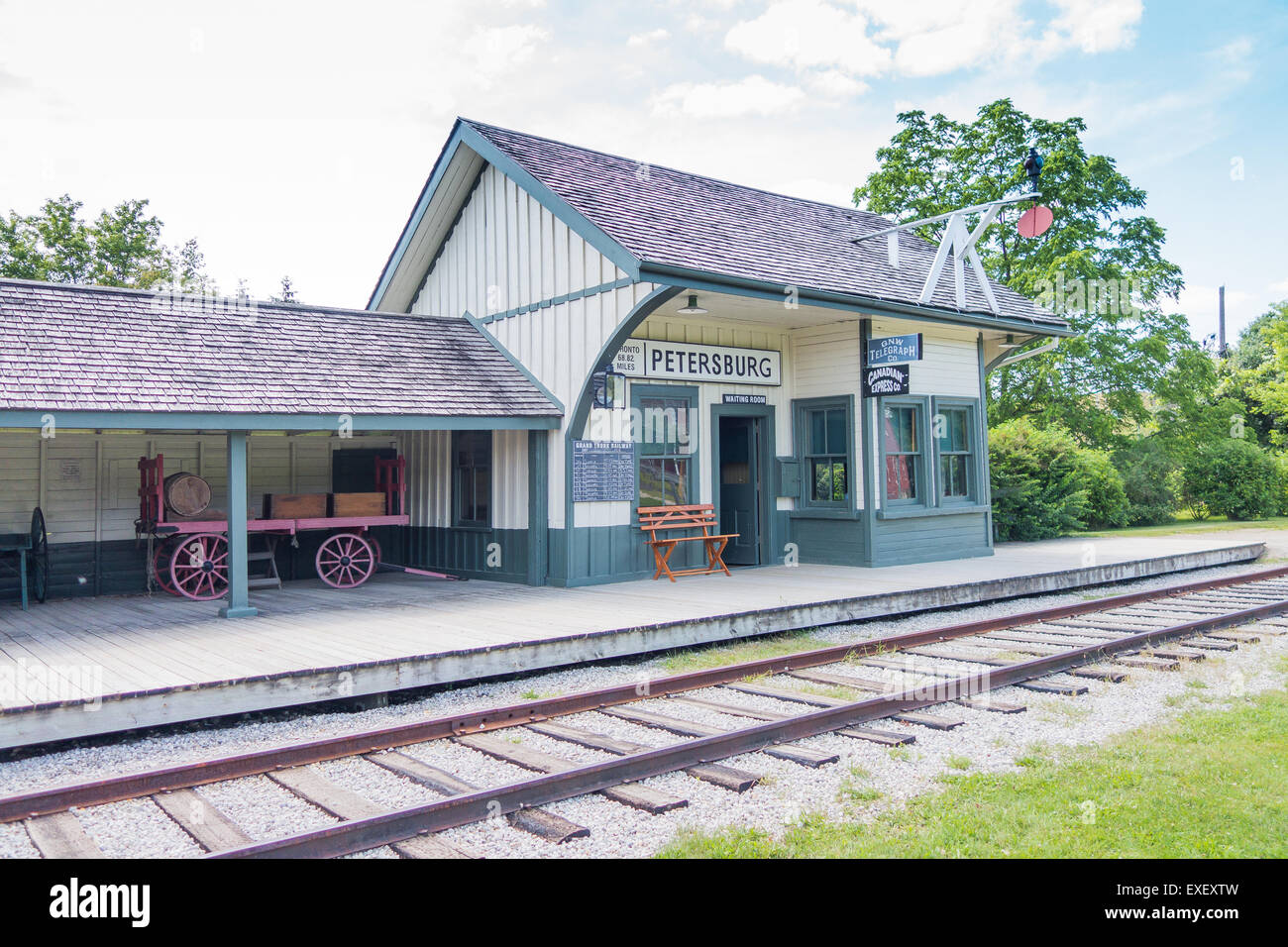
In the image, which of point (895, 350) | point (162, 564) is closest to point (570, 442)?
point (895, 350)

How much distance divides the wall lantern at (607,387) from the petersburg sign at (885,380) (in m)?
3.27

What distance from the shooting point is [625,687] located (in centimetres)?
648

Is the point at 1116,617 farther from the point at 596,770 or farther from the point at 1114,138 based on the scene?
the point at 1114,138

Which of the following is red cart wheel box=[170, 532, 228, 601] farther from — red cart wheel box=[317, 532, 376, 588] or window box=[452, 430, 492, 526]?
window box=[452, 430, 492, 526]

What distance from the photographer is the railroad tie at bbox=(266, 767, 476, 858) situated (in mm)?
3783

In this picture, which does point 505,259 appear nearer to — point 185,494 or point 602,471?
point 602,471

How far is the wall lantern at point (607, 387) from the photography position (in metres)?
10.5

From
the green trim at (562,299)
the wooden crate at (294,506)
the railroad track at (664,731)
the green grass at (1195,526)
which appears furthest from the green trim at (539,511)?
the green grass at (1195,526)

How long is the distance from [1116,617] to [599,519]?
5.71 m

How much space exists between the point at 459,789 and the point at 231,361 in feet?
21.0

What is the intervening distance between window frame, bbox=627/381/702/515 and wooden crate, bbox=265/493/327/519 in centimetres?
372

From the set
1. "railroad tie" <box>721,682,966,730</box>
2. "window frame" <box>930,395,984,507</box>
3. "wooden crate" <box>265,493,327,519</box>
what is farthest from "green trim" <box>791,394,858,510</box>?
"wooden crate" <box>265,493,327,519</box>

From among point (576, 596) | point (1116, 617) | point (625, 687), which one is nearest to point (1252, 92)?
point (1116, 617)
